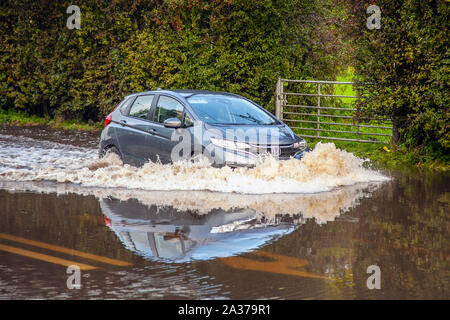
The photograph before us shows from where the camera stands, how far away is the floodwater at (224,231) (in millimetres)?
6895

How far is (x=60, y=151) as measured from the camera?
1859 centimetres

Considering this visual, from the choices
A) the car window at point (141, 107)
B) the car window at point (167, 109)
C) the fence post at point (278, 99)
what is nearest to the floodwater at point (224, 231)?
the car window at point (167, 109)

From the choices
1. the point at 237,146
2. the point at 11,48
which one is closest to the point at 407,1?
the point at 237,146

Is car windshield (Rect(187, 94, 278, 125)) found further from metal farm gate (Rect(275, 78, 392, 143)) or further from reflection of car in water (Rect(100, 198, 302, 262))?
metal farm gate (Rect(275, 78, 392, 143))

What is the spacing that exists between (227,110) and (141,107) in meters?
1.60

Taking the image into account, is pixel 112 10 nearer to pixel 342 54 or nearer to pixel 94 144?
pixel 94 144

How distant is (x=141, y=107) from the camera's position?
14.0 m

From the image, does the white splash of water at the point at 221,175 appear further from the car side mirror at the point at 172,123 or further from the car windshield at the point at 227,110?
the car windshield at the point at 227,110

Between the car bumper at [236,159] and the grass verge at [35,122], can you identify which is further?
the grass verge at [35,122]

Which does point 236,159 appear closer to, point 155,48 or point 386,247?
point 386,247

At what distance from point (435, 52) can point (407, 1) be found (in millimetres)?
1214

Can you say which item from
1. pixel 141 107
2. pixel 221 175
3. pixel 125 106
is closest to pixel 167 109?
pixel 141 107

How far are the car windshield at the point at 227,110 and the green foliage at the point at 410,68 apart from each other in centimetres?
393

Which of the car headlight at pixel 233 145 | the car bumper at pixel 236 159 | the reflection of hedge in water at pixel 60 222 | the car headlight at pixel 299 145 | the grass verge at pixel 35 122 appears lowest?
the reflection of hedge in water at pixel 60 222
